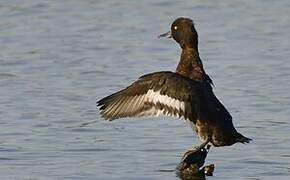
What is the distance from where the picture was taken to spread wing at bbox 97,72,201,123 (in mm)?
→ 10320

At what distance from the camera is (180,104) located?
1033 cm

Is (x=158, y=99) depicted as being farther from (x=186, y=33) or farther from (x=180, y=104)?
(x=186, y=33)

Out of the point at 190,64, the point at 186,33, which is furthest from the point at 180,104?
the point at 186,33

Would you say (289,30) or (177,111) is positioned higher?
(177,111)

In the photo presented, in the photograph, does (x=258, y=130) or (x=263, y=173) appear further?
(x=258, y=130)

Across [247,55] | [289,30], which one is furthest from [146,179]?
[289,30]

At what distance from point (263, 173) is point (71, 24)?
26.6ft

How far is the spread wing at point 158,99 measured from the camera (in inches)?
406

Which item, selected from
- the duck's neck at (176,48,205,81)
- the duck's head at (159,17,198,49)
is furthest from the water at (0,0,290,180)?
the duck's head at (159,17,198,49)

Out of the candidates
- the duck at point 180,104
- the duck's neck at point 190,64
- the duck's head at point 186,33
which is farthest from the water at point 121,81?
the duck's head at point 186,33

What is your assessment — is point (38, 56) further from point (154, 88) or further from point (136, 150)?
point (154, 88)

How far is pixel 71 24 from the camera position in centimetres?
1875

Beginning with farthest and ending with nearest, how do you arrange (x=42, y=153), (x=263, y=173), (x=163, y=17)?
(x=163, y=17) → (x=42, y=153) → (x=263, y=173)

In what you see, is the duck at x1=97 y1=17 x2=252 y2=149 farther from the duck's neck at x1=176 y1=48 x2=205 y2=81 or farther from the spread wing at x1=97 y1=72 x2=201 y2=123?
the duck's neck at x1=176 y1=48 x2=205 y2=81
